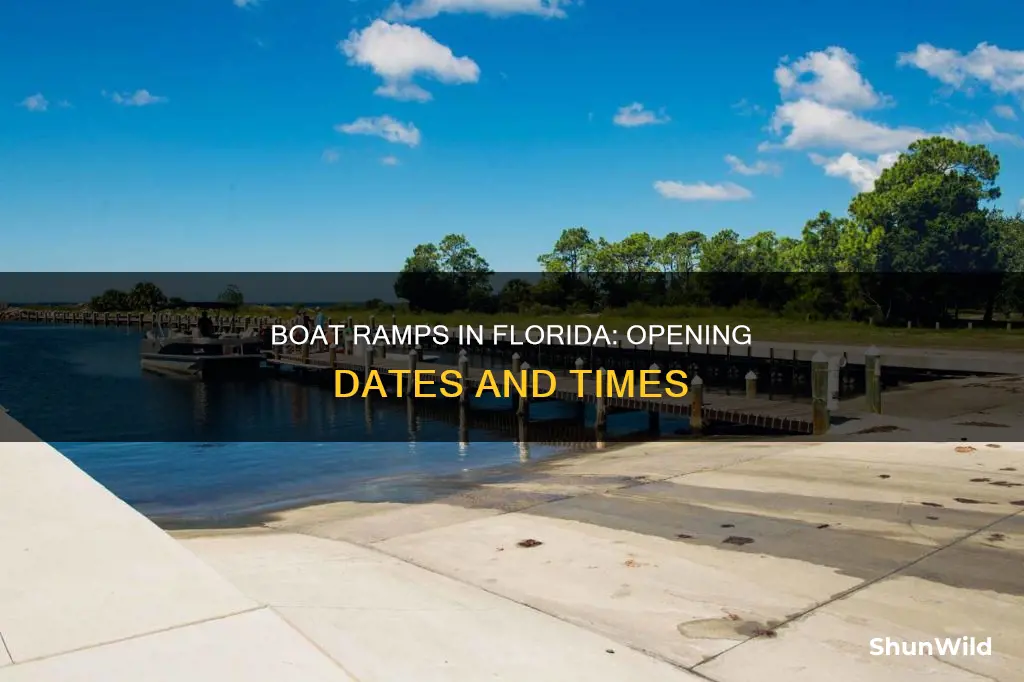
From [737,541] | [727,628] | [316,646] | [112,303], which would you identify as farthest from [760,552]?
[112,303]

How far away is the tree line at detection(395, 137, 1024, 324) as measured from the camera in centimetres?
5619

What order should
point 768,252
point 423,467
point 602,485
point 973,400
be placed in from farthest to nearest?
point 768,252 → point 973,400 → point 423,467 → point 602,485

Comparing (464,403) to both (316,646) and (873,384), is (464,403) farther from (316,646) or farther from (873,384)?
(316,646)

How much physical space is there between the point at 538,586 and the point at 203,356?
43.2 m

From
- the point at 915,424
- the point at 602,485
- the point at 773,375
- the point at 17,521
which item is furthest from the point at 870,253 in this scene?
the point at 17,521

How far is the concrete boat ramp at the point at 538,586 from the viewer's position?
487 cm

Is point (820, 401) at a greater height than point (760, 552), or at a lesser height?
greater

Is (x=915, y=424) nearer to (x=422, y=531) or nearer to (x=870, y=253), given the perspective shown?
(x=422, y=531)

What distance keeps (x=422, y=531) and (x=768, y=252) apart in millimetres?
95919

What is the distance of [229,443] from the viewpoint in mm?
24547

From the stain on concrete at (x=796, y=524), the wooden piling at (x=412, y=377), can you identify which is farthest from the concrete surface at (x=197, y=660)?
the wooden piling at (x=412, y=377)

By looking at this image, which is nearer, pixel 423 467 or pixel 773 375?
pixel 423 467

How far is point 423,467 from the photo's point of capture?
19203mm
